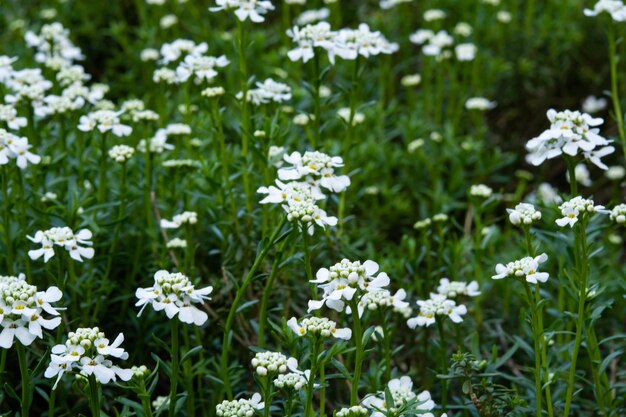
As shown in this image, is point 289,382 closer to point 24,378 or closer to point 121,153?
point 24,378

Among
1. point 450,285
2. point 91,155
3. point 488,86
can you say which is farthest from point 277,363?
point 488,86

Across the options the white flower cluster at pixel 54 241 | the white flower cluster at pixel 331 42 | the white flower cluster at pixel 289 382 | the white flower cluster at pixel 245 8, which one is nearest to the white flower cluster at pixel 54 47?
the white flower cluster at pixel 245 8

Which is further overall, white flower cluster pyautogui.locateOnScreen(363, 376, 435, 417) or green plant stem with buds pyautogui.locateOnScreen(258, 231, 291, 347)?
green plant stem with buds pyautogui.locateOnScreen(258, 231, 291, 347)

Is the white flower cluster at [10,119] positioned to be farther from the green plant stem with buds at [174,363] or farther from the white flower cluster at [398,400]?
the white flower cluster at [398,400]

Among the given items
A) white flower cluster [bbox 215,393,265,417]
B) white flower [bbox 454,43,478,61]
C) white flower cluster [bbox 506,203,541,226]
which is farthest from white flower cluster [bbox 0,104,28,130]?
white flower [bbox 454,43,478,61]

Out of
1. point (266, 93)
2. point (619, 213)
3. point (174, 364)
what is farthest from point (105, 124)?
point (619, 213)

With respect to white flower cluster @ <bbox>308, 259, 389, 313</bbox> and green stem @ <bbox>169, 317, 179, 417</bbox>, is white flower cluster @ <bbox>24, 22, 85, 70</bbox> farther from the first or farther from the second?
white flower cluster @ <bbox>308, 259, 389, 313</bbox>

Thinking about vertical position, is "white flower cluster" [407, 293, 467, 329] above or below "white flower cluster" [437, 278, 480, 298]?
above
